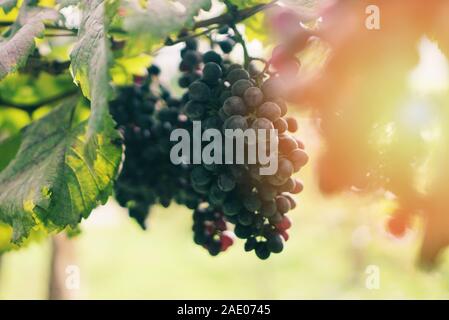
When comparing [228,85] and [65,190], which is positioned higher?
[228,85]

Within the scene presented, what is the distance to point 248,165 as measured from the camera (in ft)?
2.96

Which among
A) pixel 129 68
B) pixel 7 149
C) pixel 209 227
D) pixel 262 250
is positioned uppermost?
pixel 129 68

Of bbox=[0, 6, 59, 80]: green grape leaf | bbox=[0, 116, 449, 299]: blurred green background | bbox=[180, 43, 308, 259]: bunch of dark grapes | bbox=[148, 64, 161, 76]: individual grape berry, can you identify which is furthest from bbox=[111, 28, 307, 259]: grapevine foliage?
bbox=[0, 116, 449, 299]: blurred green background

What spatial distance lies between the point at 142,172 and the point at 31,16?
0.41 metres

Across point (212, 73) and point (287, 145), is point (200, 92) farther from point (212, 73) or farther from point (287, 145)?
point (287, 145)

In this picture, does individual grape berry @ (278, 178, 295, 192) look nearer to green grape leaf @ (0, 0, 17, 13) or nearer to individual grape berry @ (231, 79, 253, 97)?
individual grape berry @ (231, 79, 253, 97)

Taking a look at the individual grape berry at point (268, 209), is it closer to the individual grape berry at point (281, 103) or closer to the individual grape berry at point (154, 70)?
the individual grape berry at point (281, 103)

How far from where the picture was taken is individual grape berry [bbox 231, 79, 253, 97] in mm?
889

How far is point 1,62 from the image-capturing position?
31.6 inches

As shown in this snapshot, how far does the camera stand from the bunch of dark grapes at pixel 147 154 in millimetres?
1180

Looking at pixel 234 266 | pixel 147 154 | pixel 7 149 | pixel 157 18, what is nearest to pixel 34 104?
pixel 7 149

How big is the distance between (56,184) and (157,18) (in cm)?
39
